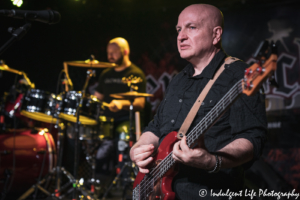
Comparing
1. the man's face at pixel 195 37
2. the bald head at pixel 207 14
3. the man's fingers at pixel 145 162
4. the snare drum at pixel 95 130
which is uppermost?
the bald head at pixel 207 14

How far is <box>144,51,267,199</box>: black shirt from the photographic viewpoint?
62.8 inches

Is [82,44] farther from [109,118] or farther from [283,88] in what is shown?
[283,88]

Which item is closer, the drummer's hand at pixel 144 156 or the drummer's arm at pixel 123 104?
the drummer's hand at pixel 144 156

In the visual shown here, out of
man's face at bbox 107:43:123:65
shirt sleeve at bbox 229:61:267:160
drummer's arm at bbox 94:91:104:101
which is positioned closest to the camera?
shirt sleeve at bbox 229:61:267:160

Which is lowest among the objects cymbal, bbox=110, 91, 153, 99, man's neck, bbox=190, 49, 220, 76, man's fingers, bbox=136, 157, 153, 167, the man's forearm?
man's fingers, bbox=136, 157, 153, 167

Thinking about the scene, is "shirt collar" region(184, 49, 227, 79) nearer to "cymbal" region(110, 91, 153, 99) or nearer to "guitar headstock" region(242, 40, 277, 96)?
"guitar headstock" region(242, 40, 277, 96)

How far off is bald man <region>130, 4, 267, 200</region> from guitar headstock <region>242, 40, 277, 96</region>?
36 centimetres

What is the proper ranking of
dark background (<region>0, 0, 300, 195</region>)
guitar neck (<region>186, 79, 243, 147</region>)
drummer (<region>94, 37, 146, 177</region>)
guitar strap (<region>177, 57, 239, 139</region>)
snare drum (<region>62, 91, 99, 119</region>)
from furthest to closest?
1. drummer (<region>94, 37, 146, 177</region>)
2. dark background (<region>0, 0, 300, 195</region>)
3. snare drum (<region>62, 91, 99, 119</region>)
4. guitar strap (<region>177, 57, 239, 139</region>)
5. guitar neck (<region>186, 79, 243, 147</region>)

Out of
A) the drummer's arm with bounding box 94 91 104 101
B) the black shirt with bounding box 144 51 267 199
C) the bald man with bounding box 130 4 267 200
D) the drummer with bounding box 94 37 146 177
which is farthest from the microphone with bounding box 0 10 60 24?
the drummer's arm with bounding box 94 91 104 101

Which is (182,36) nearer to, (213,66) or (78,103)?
(213,66)

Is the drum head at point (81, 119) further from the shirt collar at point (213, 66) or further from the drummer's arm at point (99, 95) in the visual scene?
the shirt collar at point (213, 66)

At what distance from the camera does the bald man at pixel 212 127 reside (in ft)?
4.78

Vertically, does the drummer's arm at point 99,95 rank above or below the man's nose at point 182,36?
below

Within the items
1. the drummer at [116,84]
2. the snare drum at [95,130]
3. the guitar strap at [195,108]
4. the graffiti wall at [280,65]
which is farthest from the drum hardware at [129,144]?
the guitar strap at [195,108]
